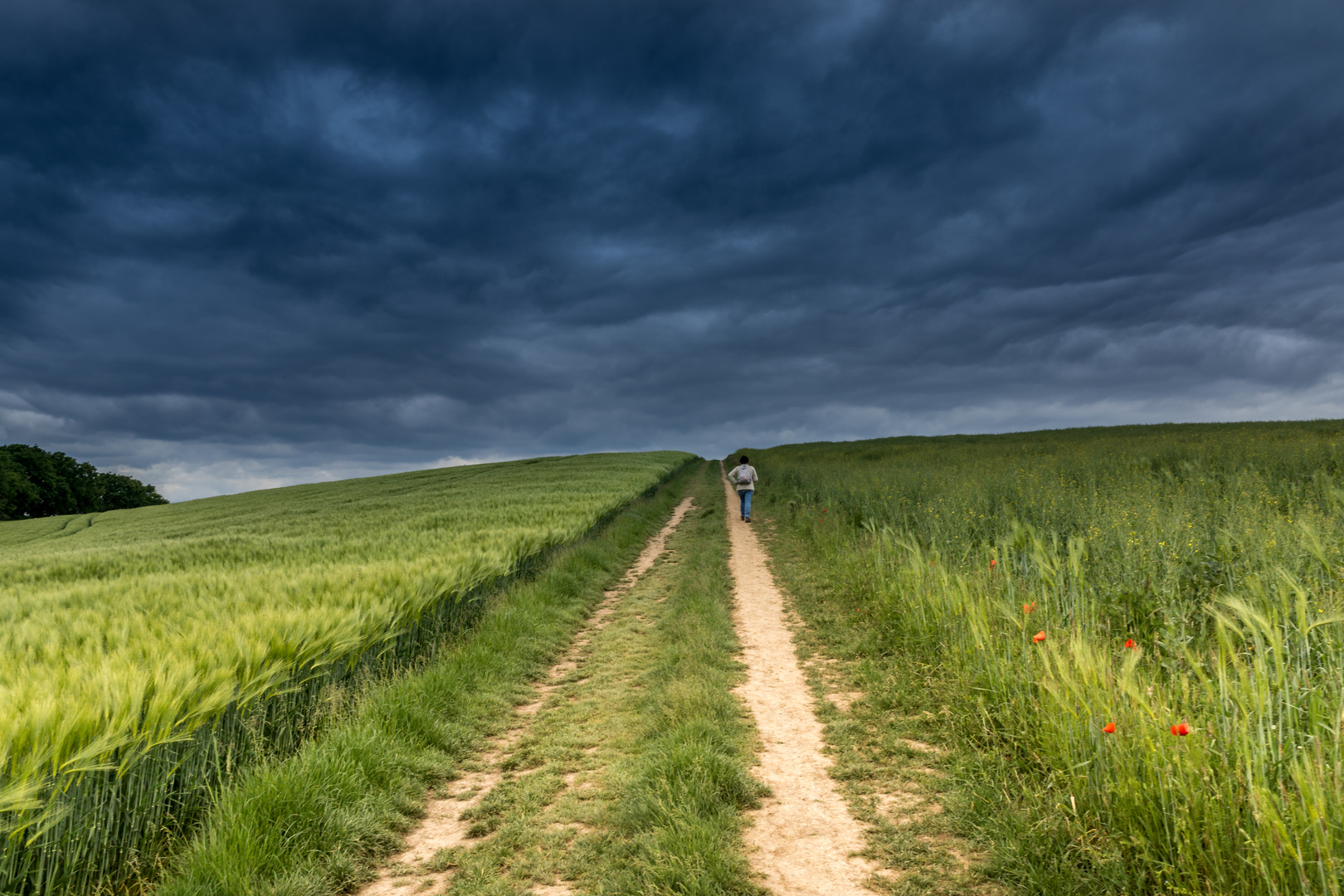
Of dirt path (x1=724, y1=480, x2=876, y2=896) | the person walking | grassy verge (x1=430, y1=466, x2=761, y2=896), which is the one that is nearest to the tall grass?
dirt path (x1=724, y1=480, x2=876, y2=896)

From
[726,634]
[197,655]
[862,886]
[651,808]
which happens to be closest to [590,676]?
[726,634]

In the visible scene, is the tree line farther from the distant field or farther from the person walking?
the person walking

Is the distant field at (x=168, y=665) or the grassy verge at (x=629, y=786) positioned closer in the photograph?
the distant field at (x=168, y=665)

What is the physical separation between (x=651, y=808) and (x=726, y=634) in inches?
173

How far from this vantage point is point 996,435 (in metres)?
52.3

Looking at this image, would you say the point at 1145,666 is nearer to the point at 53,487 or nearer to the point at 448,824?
the point at 448,824

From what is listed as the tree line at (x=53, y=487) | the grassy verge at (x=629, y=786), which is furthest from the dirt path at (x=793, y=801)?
the tree line at (x=53, y=487)

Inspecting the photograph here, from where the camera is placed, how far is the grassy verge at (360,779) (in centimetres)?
361

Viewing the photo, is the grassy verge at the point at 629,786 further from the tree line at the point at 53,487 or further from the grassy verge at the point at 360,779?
the tree line at the point at 53,487

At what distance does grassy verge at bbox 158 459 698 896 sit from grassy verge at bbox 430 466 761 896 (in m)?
0.55

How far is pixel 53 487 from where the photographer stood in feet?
231

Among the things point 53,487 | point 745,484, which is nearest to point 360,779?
point 745,484

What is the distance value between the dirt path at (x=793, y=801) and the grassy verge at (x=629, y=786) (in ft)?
0.56

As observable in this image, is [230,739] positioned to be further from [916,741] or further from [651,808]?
[916,741]
